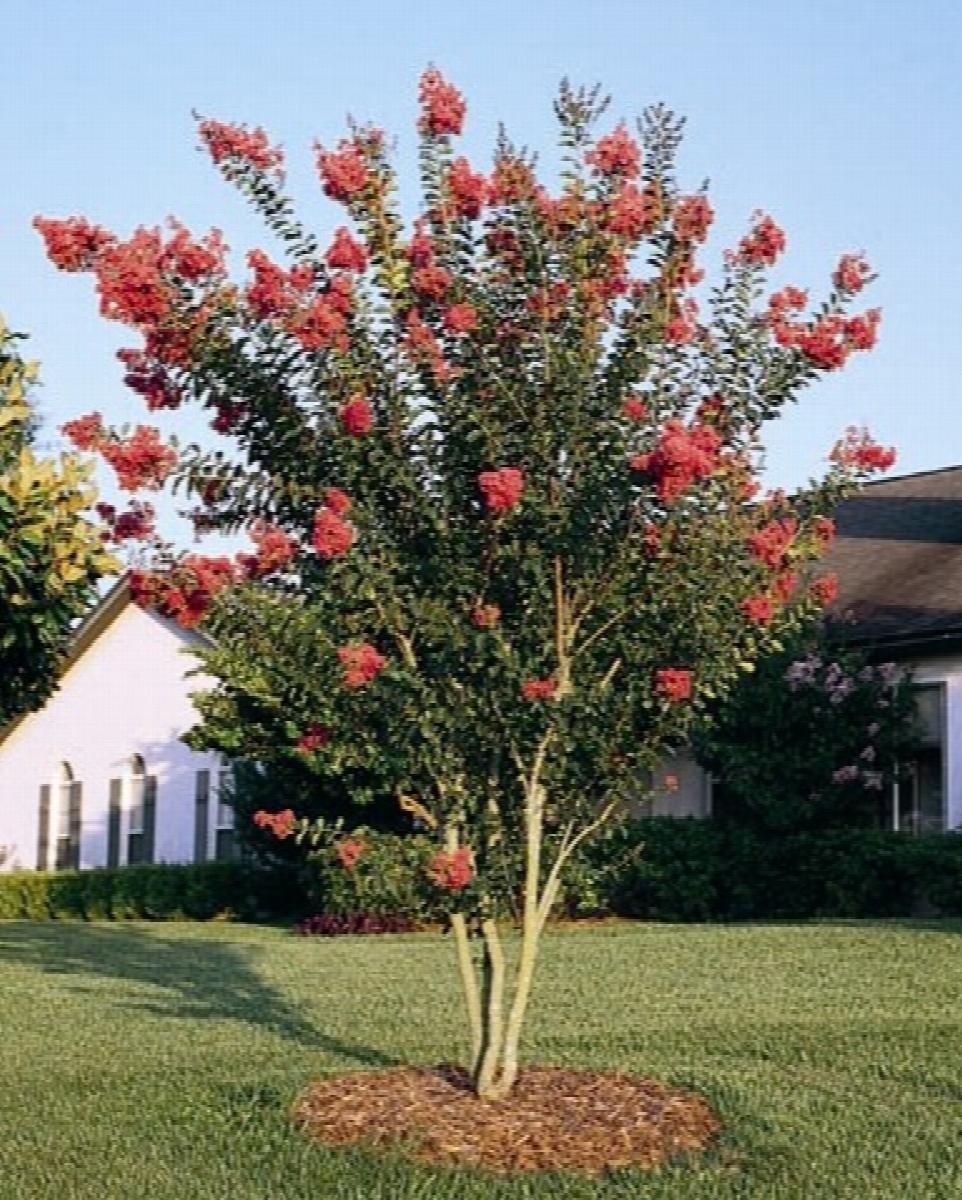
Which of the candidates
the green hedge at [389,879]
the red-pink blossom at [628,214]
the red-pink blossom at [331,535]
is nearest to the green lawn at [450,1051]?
the green hedge at [389,879]

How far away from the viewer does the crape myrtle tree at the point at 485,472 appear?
332 inches

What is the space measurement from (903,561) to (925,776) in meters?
3.63

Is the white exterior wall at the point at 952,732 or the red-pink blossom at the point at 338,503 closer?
the red-pink blossom at the point at 338,503

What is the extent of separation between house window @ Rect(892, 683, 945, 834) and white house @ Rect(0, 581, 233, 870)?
1180cm

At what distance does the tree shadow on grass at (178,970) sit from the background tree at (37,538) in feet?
9.70

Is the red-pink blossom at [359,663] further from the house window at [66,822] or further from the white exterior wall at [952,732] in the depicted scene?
the house window at [66,822]

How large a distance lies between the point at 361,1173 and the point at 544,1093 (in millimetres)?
1233

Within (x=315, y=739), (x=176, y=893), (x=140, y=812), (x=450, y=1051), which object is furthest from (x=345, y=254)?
(x=140, y=812)

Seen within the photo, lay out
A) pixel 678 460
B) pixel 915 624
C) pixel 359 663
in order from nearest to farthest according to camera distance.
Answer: pixel 678 460
pixel 359 663
pixel 915 624

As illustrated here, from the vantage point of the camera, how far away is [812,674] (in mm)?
22781

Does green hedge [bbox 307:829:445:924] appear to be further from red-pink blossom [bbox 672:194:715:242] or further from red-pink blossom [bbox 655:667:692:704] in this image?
red-pink blossom [bbox 672:194:715:242]

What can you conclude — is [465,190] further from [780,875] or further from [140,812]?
[140,812]

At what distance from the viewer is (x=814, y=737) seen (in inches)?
894

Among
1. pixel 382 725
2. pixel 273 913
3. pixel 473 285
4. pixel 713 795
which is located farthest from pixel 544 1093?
pixel 273 913
